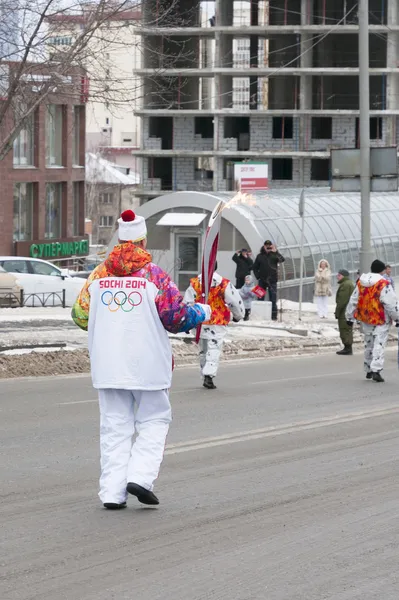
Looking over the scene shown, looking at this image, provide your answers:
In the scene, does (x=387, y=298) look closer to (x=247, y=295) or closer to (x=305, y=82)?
(x=247, y=295)

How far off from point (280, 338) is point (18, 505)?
60.0ft

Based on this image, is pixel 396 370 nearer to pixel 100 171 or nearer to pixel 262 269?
pixel 262 269

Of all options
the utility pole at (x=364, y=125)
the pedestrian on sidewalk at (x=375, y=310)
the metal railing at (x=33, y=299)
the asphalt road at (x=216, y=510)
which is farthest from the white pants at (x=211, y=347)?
the metal railing at (x=33, y=299)

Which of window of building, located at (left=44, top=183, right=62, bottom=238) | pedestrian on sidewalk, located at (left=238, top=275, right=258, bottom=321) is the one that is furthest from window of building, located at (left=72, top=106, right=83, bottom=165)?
pedestrian on sidewalk, located at (left=238, top=275, right=258, bottom=321)

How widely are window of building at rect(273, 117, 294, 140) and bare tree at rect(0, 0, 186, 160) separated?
6256 centimetres

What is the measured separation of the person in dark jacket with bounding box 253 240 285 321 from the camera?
30844 millimetres

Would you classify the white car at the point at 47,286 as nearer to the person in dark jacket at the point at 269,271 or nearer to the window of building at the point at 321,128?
the person in dark jacket at the point at 269,271

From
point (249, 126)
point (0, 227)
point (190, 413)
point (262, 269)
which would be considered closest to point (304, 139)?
point (249, 126)

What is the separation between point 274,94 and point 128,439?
257 ft

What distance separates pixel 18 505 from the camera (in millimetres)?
8297

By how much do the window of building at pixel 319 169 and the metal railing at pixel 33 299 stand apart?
48002 millimetres

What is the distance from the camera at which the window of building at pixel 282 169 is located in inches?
3282

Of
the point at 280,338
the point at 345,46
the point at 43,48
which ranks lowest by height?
the point at 280,338

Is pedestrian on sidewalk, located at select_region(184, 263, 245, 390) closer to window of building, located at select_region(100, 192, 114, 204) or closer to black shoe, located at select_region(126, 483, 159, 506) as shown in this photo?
black shoe, located at select_region(126, 483, 159, 506)
